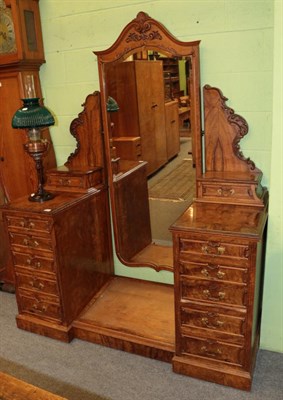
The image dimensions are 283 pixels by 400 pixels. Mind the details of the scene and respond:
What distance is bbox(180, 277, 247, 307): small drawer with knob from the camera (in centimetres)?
179

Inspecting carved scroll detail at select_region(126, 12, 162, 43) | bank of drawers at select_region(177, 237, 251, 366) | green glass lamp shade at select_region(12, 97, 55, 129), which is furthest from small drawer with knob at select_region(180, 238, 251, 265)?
carved scroll detail at select_region(126, 12, 162, 43)

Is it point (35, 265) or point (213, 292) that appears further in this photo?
point (35, 265)

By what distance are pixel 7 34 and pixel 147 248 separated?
169 cm

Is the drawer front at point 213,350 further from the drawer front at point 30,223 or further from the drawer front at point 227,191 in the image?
the drawer front at point 30,223

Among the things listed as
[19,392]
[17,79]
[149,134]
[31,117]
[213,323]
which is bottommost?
[213,323]

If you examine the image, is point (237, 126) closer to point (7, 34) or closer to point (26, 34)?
point (26, 34)

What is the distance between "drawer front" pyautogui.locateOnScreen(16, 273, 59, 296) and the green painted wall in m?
1.24

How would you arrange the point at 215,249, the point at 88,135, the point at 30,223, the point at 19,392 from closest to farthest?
the point at 19,392, the point at 215,249, the point at 30,223, the point at 88,135

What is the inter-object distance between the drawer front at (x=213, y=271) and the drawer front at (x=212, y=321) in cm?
19

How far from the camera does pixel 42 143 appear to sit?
2258 mm

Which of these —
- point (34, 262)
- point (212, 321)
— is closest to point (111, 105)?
point (34, 262)

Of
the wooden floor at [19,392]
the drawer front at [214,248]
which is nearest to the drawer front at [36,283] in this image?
the drawer front at [214,248]

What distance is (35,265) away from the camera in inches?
90.2

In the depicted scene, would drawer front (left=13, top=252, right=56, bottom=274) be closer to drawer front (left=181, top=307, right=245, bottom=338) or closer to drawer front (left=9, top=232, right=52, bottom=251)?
drawer front (left=9, top=232, right=52, bottom=251)
